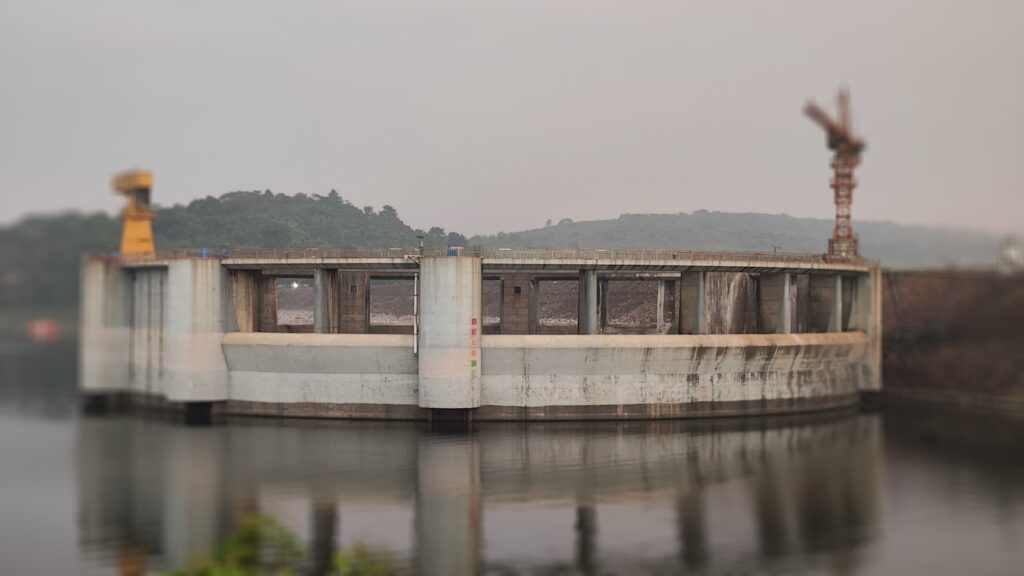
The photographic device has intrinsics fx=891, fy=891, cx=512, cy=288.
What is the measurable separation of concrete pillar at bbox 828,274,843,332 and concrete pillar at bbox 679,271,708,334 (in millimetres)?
11684

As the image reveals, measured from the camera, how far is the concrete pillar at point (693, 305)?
5938 cm

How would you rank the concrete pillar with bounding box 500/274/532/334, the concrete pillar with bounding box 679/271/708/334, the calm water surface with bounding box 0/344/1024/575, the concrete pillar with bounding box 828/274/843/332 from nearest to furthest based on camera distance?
1. the calm water surface with bounding box 0/344/1024/575
2. the concrete pillar with bounding box 679/271/708/334
3. the concrete pillar with bounding box 828/274/843/332
4. the concrete pillar with bounding box 500/274/532/334

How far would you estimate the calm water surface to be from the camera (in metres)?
31.1

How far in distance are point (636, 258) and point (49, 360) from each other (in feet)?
131

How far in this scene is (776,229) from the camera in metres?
200

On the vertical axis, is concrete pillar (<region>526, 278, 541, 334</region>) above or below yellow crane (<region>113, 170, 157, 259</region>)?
below

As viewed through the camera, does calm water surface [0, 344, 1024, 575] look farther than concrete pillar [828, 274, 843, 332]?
No

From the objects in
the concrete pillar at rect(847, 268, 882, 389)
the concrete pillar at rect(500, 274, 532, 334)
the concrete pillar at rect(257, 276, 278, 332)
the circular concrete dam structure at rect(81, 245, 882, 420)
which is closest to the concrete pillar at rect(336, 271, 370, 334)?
the circular concrete dam structure at rect(81, 245, 882, 420)

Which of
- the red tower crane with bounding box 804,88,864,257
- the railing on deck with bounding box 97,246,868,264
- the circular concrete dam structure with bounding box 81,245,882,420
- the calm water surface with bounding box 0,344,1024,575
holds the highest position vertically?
the red tower crane with bounding box 804,88,864,257

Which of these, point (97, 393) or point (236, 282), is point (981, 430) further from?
point (97, 393)

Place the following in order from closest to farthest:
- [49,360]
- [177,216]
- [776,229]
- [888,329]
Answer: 1. [49,360]
2. [888,329]
3. [177,216]
4. [776,229]

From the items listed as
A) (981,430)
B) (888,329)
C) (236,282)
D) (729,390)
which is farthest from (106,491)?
(888,329)

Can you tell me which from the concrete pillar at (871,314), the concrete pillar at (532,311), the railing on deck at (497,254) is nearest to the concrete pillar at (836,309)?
the concrete pillar at (871,314)

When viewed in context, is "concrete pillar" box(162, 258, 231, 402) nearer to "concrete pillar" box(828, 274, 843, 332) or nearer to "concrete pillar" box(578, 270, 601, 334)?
Answer: "concrete pillar" box(578, 270, 601, 334)
